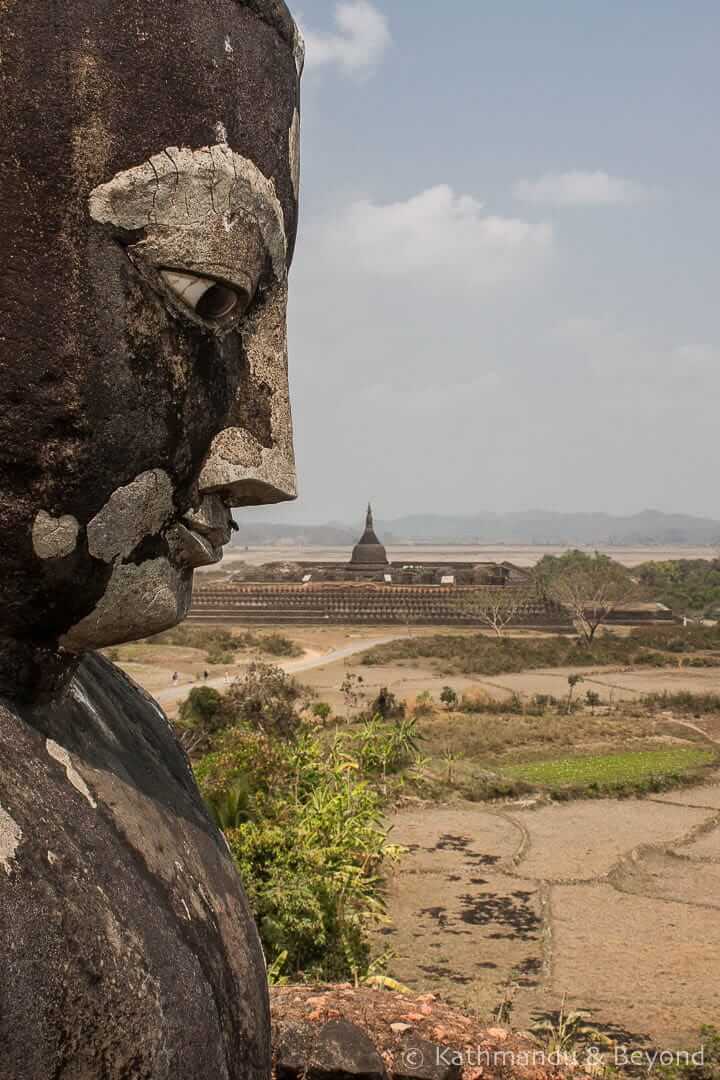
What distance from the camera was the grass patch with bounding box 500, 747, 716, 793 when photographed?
13.7m

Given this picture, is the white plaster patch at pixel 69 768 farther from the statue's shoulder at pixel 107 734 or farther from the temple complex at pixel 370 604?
the temple complex at pixel 370 604

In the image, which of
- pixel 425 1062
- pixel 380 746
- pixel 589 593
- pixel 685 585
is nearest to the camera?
pixel 425 1062

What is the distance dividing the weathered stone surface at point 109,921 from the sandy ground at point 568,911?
530 cm

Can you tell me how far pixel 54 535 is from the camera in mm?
1629

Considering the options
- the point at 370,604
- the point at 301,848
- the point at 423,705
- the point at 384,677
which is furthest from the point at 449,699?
the point at 370,604

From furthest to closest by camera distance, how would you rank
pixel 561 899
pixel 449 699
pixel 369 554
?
pixel 369 554, pixel 449 699, pixel 561 899

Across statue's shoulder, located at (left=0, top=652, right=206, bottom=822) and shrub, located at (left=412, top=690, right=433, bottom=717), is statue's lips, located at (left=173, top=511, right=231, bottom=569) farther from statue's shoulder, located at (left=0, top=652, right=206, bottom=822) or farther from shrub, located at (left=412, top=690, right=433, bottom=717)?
shrub, located at (left=412, top=690, right=433, bottom=717)

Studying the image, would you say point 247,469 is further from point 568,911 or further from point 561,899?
point 561,899

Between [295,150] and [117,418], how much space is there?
0.74 metres

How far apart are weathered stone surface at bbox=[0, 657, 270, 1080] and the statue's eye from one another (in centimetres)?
78

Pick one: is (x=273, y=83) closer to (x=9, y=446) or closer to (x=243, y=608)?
(x=9, y=446)

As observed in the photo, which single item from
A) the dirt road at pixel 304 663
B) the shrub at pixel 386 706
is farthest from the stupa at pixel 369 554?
the shrub at pixel 386 706

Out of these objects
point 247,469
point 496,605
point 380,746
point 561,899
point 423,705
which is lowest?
point 423,705

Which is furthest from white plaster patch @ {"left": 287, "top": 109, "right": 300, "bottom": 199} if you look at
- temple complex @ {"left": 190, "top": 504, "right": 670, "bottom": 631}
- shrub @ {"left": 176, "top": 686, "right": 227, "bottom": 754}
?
temple complex @ {"left": 190, "top": 504, "right": 670, "bottom": 631}
